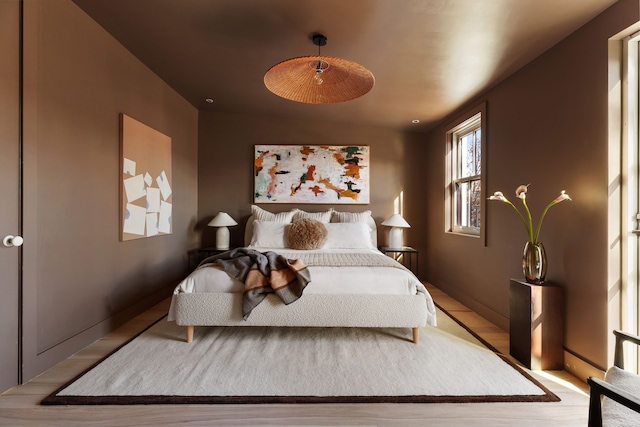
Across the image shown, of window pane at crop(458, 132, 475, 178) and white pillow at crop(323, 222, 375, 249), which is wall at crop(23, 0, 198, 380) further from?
window pane at crop(458, 132, 475, 178)

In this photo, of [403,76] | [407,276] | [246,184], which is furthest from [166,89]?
[407,276]

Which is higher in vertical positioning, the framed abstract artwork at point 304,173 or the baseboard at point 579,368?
the framed abstract artwork at point 304,173

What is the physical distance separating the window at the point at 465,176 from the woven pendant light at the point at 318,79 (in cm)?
181

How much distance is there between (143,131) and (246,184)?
1.60 meters

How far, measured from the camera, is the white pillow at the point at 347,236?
365 cm

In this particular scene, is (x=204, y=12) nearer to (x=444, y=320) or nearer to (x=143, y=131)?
(x=143, y=131)

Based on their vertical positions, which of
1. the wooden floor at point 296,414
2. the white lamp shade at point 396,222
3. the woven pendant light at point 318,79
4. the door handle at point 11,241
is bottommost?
the wooden floor at point 296,414

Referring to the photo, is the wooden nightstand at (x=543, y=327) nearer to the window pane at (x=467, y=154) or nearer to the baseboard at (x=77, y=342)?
the window pane at (x=467, y=154)

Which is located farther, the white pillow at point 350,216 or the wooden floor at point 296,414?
the white pillow at point 350,216

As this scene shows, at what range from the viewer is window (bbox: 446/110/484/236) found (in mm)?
3393

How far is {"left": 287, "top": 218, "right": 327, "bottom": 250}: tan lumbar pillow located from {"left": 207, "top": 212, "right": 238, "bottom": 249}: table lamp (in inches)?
38.2

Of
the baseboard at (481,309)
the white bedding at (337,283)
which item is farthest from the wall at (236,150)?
A: the white bedding at (337,283)

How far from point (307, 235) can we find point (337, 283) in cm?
122

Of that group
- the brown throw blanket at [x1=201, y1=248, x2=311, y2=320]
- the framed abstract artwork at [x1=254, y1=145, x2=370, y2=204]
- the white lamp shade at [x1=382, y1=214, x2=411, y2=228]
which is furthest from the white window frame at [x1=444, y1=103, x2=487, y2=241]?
the brown throw blanket at [x1=201, y1=248, x2=311, y2=320]
